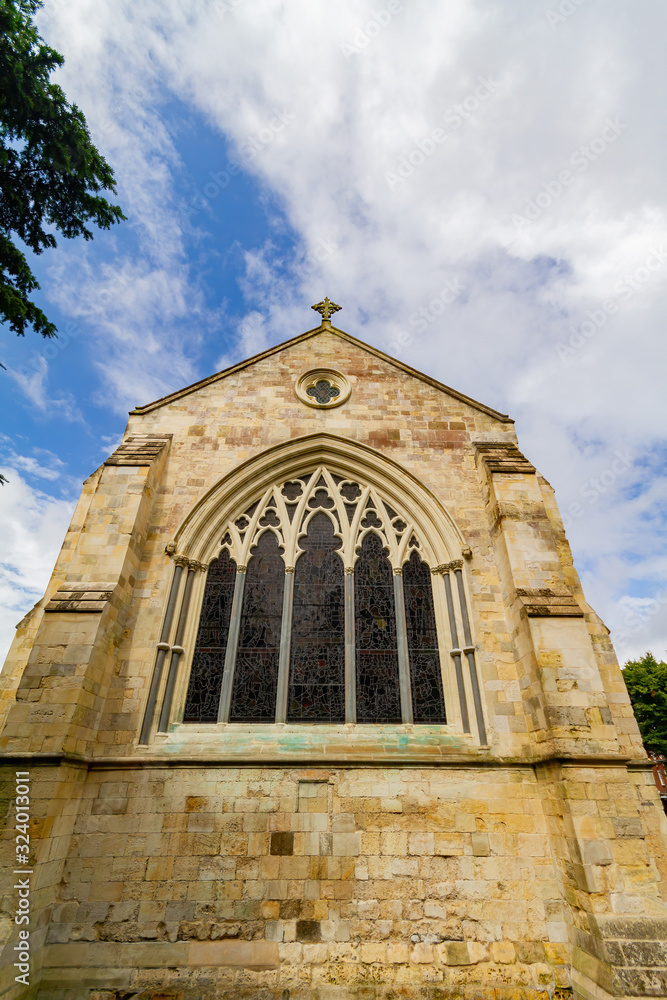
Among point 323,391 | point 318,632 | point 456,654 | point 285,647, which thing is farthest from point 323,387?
point 456,654

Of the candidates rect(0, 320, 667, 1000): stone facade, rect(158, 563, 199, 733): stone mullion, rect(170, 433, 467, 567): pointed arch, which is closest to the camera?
rect(0, 320, 667, 1000): stone facade

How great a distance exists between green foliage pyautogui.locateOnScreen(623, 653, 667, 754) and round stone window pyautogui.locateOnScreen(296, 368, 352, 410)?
22676 mm

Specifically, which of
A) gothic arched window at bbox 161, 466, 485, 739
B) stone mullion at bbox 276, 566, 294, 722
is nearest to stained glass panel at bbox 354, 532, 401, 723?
gothic arched window at bbox 161, 466, 485, 739

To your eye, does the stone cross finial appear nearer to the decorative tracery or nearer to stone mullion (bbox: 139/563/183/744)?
the decorative tracery

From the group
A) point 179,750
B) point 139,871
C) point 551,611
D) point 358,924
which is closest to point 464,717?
point 551,611

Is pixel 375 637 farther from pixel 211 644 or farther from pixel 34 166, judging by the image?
pixel 34 166

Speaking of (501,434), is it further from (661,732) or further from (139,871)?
(661,732)

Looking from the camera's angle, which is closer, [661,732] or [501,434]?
[501,434]

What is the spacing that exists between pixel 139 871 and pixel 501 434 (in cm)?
874

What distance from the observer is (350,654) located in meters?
7.07

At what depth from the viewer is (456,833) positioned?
5.75 meters

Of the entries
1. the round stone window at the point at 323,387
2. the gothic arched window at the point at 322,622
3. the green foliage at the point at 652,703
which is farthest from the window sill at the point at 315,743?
the green foliage at the point at 652,703

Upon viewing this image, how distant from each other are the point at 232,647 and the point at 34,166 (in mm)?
8121

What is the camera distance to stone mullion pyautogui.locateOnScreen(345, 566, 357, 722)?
21.9ft
